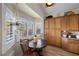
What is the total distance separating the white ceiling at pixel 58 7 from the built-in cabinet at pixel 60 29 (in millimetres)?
134

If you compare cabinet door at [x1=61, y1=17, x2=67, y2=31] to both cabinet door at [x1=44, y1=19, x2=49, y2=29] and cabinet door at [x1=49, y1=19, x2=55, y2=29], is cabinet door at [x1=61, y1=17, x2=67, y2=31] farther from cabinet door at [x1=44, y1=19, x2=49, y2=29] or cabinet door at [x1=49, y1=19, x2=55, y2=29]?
cabinet door at [x1=44, y1=19, x2=49, y2=29]

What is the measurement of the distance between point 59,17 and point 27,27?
24.8 inches

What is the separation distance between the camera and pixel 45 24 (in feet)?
6.78

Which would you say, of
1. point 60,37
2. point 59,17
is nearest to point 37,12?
point 59,17

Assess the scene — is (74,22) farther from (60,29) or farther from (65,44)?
(65,44)

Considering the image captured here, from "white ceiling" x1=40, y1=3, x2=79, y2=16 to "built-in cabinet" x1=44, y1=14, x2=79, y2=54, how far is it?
0.13 metres

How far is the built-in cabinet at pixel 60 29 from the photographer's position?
1950mm

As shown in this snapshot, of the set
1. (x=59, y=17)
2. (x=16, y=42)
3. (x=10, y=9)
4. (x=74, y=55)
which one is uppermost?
(x=10, y=9)

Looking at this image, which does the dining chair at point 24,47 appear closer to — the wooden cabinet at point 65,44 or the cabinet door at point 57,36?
the cabinet door at point 57,36

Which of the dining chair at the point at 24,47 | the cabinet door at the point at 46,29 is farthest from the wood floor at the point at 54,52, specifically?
the dining chair at the point at 24,47

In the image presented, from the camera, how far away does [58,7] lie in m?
2.02

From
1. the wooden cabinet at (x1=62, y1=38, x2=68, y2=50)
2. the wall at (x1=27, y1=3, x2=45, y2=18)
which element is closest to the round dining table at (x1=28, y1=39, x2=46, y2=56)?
the wooden cabinet at (x1=62, y1=38, x2=68, y2=50)

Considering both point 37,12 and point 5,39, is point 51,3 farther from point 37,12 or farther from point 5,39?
point 5,39

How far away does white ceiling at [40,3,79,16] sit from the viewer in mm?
1979
